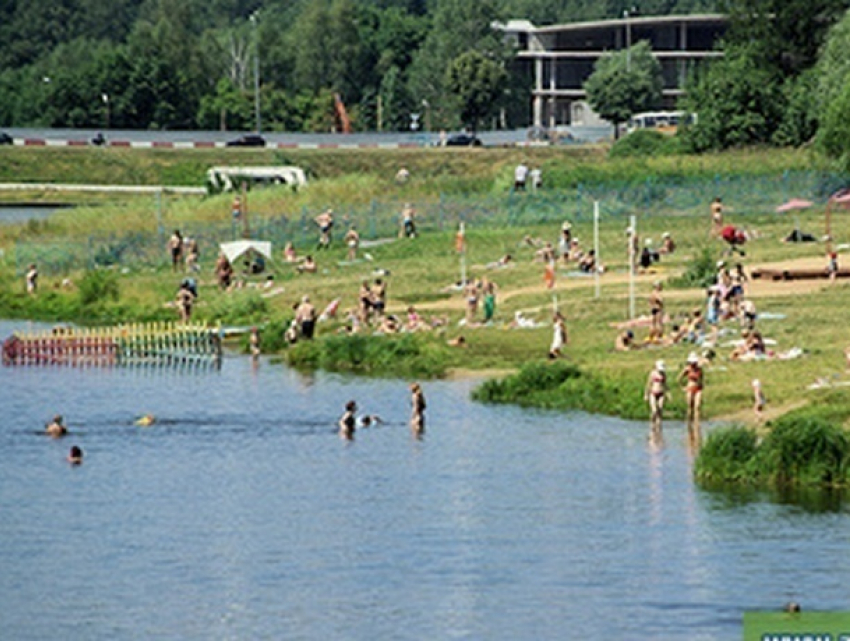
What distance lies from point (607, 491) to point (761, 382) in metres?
9.11

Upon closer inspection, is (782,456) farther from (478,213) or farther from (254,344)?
(478,213)

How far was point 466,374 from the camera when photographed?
70.1 metres

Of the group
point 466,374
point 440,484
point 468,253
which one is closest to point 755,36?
point 468,253

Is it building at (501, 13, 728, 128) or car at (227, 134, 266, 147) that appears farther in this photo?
building at (501, 13, 728, 128)

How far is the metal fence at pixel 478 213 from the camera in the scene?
100375 millimetres

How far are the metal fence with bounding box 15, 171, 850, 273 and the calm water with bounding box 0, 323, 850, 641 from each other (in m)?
33.9

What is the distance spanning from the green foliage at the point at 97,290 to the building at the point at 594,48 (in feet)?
328

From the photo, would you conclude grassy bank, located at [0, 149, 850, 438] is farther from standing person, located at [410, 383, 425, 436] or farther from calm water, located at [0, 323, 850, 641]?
calm water, located at [0, 323, 850, 641]

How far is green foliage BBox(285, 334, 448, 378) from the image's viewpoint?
72000 mm

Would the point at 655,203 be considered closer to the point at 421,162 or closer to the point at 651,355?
the point at 651,355

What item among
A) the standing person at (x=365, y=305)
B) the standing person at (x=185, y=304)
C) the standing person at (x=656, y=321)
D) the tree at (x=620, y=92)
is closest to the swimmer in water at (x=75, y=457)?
the standing person at (x=656, y=321)

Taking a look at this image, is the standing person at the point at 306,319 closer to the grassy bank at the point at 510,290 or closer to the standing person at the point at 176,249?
the grassy bank at the point at 510,290

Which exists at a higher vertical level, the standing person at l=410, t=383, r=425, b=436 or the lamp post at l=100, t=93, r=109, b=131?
the lamp post at l=100, t=93, r=109, b=131

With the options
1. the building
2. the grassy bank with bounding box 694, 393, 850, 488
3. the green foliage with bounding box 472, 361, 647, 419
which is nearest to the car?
the building
